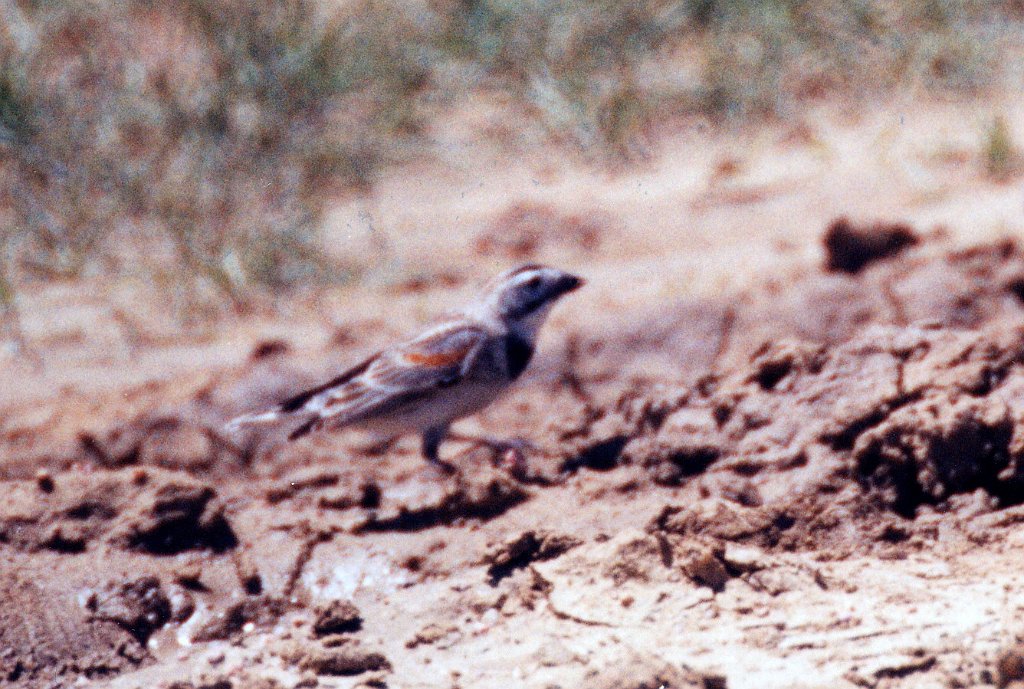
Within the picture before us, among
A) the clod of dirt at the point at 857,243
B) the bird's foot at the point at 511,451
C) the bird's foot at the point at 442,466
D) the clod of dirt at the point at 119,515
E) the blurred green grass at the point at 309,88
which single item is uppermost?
the blurred green grass at the point at 309,88

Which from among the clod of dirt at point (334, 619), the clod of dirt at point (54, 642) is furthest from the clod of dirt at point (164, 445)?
the clod of dirt at point (334, 619)

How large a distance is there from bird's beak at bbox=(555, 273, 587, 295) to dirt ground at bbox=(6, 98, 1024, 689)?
0.48 metres

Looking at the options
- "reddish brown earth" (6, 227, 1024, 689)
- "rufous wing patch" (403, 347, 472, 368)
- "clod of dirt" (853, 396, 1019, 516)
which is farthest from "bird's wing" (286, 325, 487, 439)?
"clod of dirt" (853, 396, 1019, 516)

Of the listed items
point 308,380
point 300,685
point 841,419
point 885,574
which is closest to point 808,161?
point 308,380

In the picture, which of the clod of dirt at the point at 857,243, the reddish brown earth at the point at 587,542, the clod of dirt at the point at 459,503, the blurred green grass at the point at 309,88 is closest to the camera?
the reddish brown earth at the point at 587,542

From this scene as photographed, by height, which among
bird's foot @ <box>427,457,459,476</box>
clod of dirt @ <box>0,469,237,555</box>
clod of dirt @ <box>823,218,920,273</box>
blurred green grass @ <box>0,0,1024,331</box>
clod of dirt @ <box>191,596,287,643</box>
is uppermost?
blurred green grass @ <box>0,0,1024,331</box>

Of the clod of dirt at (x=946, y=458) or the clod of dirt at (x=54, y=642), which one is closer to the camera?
the clod of dirt at (x=54, y=642)

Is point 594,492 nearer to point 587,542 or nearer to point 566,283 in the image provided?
point 587,542

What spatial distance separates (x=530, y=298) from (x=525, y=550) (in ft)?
6.22

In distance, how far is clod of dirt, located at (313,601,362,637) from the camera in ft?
14.9

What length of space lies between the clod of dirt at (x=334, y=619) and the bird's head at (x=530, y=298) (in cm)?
203

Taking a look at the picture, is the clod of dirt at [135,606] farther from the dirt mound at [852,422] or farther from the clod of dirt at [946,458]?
the clod of dirt at [946,458]

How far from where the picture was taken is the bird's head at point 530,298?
20.9 feet

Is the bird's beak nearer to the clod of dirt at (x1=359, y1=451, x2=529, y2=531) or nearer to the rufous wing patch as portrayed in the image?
the rufous wing patch
